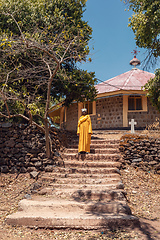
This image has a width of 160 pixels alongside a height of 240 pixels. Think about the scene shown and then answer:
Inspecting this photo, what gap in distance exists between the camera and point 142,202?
6.17 metres

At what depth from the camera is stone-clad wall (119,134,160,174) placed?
28.2 feet

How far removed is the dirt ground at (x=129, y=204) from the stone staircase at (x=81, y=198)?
19 cm

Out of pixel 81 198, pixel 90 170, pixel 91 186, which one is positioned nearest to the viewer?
pixel 81 198

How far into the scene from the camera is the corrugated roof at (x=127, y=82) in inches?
593

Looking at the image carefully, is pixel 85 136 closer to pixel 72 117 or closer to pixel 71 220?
pixel 71 220

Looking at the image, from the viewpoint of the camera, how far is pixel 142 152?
28.9 feet

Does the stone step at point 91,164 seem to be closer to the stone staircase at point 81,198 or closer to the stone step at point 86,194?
the stone staircase at point 81,198

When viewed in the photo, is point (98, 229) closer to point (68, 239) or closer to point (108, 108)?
point (68, 239)

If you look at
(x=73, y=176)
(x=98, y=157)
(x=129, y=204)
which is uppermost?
(x=98, y=157)

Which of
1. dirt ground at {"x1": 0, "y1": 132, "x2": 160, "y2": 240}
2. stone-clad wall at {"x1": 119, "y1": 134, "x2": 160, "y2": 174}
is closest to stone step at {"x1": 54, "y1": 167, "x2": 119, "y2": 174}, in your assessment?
dirt ground at {"x1": 0, "y1": 132, "x2": 160, "y2": 240}

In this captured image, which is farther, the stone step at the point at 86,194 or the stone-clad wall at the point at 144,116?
the stone-clad wall at the point at 144,116

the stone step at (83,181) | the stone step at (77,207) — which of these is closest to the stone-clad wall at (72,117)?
the stone step at (83,181)

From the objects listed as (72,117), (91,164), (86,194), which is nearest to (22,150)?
(91,164)

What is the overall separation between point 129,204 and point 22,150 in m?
4.35
